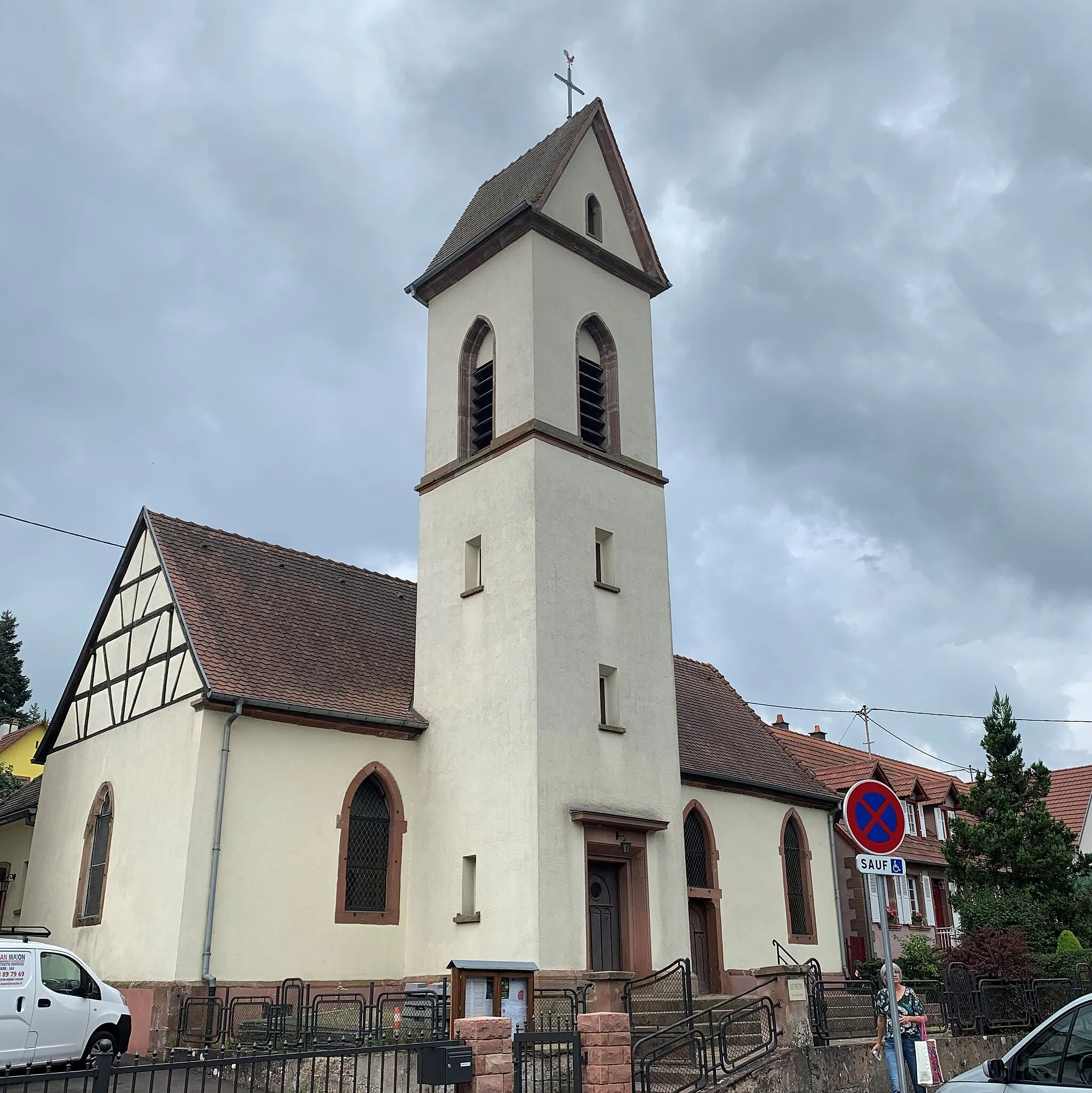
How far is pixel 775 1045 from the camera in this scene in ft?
48.3

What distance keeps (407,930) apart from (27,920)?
8454 millimetres

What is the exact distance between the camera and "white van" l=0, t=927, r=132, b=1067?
1453 cm

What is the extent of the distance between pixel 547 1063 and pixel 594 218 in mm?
18346

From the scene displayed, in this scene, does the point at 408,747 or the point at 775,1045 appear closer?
the point at 775,1045

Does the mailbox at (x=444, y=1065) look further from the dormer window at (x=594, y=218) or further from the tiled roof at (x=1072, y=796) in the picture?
the tiled roof at (x=1072, y=796)

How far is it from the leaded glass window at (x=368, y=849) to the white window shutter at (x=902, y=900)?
18440mm

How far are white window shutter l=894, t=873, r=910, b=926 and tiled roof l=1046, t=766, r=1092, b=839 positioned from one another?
346 inches

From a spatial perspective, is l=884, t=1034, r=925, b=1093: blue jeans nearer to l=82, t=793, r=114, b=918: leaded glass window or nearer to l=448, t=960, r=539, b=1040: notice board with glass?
l=448, t=960, r=539, b=1040: notice board with glass

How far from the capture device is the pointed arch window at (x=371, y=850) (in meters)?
20.5

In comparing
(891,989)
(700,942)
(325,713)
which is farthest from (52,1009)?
(700,942)

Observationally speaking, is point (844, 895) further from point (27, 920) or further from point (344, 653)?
point (27, 920)

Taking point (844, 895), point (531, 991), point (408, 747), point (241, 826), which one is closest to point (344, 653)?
point (408, 747)

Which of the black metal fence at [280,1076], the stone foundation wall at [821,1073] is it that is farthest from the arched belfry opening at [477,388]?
the stone foundation wall at [821,1073]

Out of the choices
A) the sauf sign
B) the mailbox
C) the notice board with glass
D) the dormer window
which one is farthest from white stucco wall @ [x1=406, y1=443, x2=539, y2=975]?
the sauf sign
